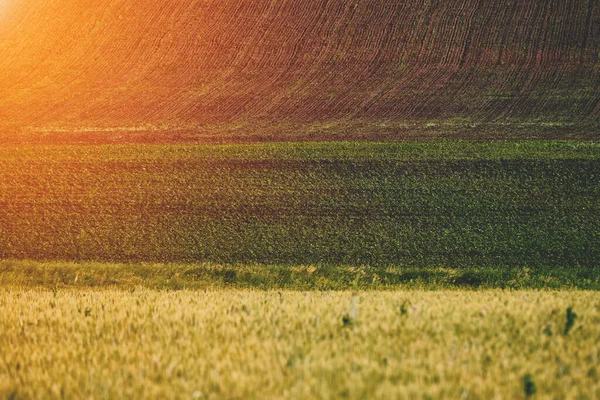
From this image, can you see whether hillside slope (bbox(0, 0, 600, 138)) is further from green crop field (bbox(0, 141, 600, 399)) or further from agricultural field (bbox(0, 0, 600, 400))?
green crop field (bbox(0, 141, 600, 399))

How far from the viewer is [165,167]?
24.7 meters

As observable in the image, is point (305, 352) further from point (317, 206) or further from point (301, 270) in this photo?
point (317, 206)

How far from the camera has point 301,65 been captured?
46094mm

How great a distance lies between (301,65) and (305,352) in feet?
140

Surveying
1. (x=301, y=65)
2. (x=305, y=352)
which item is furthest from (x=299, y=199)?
(x=301, y=65)

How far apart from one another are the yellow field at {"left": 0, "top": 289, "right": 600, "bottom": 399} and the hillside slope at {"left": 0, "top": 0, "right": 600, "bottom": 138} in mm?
26886

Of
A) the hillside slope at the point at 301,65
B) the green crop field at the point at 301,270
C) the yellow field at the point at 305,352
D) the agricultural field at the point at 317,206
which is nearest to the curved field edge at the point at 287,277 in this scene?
the green crop field at the point at 301,270

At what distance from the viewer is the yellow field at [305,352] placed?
409cm

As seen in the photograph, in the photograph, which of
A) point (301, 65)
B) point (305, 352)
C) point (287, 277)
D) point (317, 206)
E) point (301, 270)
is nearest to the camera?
point (305, 352)

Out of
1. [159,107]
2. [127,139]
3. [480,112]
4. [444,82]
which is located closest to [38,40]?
[159,107]

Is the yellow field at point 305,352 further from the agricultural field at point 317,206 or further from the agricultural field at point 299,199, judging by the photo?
the agricultural field at point 317,206

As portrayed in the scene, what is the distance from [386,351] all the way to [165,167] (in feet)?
68.4

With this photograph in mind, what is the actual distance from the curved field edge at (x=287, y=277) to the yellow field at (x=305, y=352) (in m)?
8.20

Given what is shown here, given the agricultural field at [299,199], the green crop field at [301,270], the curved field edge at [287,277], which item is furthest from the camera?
the curved field edge at [287,277]
